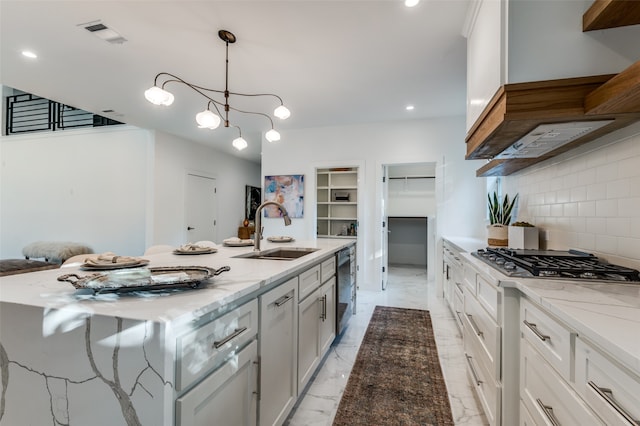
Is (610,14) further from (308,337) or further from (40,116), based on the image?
(40,116)

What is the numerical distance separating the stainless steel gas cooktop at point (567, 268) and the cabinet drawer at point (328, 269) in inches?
41.1

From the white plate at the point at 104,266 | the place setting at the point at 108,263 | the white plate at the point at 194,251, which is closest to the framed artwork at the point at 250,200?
the white plate at the point at 194,251

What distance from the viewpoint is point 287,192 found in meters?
4.99

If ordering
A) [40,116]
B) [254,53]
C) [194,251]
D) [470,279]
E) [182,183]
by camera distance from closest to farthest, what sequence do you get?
[470,279]
[194,251]
[254,53]
[182,183]
[40,116]

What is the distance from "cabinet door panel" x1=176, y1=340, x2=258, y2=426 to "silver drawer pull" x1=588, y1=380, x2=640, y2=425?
3.41 ft

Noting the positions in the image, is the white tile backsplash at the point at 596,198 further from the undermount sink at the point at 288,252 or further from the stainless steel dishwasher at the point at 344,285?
the undermount sink at the point at 288,252

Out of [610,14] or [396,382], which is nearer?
[610,14]

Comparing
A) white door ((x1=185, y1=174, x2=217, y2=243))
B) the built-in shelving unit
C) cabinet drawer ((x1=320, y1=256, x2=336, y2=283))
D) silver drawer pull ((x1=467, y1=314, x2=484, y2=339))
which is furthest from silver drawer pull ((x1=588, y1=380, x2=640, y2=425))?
white door ((x1=185, y1=174, x2=217, y2=243))

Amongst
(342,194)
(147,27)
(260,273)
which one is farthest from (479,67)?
(342,194)

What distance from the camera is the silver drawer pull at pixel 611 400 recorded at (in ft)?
1.94

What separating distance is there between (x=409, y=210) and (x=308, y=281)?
4.75 meters

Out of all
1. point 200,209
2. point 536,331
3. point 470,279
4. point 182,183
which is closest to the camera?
point 536,331

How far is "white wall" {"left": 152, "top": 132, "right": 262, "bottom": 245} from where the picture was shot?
16.3 feet

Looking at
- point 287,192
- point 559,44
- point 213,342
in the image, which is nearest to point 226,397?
point 213,342
